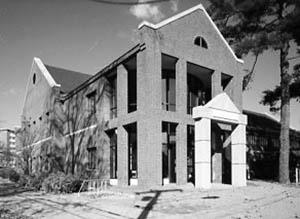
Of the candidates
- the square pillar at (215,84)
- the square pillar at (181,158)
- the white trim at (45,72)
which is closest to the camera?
the square pillar at (181,158)

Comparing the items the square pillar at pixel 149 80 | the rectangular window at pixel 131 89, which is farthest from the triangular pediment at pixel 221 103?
the rectangular window at pixel 131 89

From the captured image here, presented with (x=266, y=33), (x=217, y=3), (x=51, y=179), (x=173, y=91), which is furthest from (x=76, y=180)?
(x=217, y=3)

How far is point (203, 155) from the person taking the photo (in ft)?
52.1

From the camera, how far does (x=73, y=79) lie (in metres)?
32.6

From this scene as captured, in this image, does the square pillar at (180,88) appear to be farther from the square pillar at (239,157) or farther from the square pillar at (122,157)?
the square pillar at (239,157)

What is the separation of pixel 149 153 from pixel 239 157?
20.4 feet

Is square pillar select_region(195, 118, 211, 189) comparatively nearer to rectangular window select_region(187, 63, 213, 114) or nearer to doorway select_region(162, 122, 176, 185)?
doorway select_region(162, 122, 176, 185)

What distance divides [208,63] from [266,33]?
16.7 ft

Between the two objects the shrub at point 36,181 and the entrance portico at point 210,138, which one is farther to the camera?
the shrub at point 36,181

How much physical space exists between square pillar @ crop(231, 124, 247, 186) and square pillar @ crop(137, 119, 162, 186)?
17.6 ft

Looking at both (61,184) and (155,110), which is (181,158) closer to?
(155,110)

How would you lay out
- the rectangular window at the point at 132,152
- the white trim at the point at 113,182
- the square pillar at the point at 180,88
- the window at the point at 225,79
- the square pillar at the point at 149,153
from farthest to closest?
the window at the point at 225,79 → the white trim at the point at 113,182 → the rectangular window at the point at 132,152 → the square pillar at the point at 180,88 → the square pillar at the point at 149,153

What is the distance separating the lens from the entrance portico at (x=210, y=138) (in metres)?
15.9

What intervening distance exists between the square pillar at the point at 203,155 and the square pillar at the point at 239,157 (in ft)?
10.3
